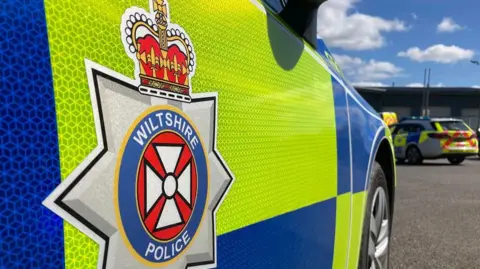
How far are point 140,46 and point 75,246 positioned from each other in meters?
0.37

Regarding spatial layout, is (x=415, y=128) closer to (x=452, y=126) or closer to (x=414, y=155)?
(x=414, y=155)

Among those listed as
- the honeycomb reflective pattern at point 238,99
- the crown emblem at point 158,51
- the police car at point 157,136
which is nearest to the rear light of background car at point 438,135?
the honeycomb reflective pattern at point 238,99

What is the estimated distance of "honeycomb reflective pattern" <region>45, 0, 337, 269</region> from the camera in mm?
731

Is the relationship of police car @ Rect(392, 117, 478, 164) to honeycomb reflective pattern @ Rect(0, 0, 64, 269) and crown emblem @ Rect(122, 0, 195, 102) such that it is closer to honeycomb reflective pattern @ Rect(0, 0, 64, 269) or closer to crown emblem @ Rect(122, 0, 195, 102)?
crown emblem @ Rect(122, 0, 195, 102)

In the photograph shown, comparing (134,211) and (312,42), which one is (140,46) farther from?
(312,42)

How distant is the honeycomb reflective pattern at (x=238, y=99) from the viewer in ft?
2.40

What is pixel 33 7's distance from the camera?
692mm

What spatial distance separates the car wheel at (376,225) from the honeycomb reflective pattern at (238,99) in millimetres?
625

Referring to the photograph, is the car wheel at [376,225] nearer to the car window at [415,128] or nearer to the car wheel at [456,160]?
the car window at [415,128]

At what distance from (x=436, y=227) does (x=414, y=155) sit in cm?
1077

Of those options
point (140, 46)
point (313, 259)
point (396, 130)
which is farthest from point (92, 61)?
point (396, 130)

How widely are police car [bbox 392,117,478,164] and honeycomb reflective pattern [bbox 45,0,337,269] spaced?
13.9m

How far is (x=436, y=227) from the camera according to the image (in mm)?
5020

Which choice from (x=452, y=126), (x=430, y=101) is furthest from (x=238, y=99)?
(x=430, y=101)
